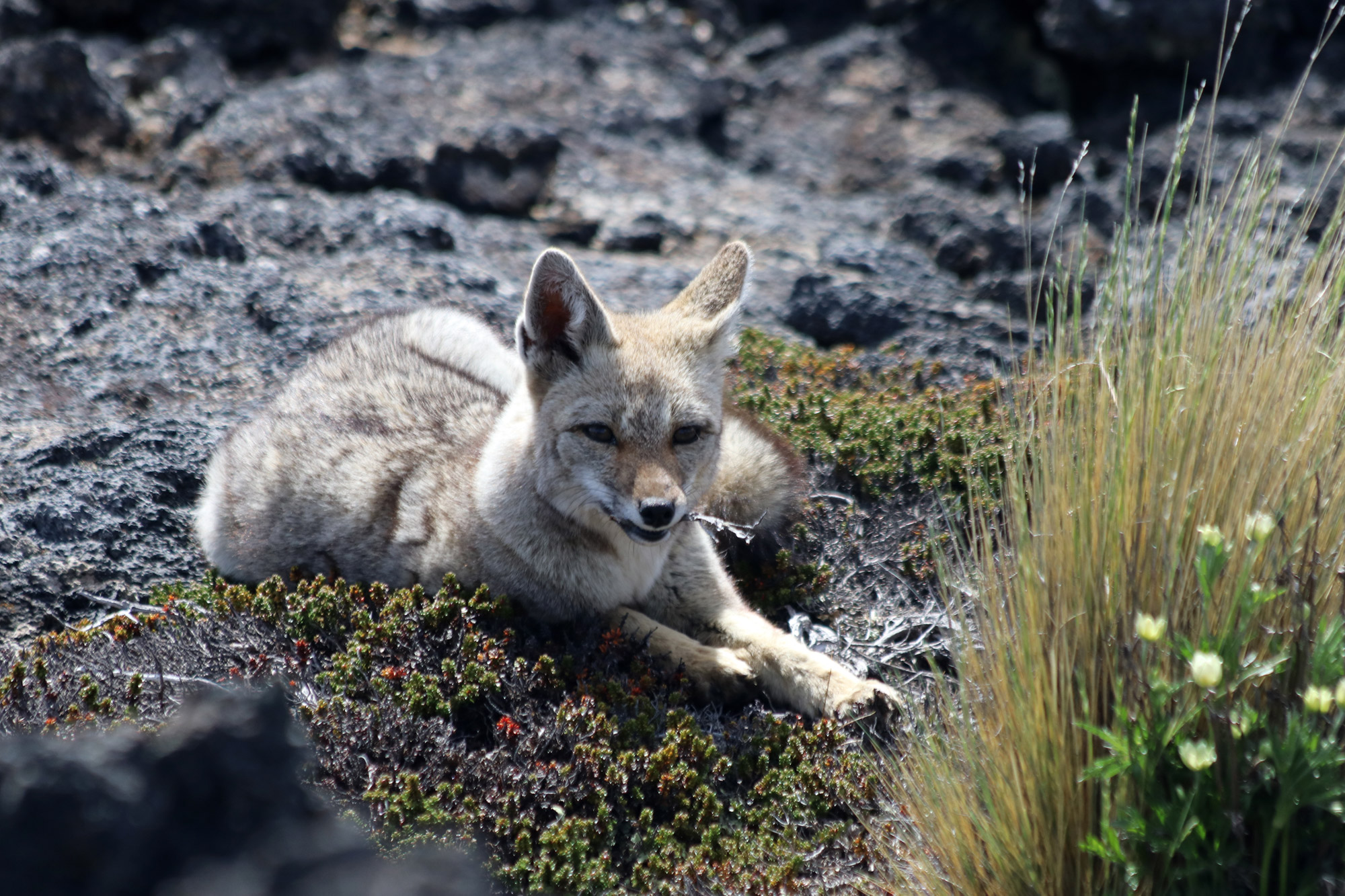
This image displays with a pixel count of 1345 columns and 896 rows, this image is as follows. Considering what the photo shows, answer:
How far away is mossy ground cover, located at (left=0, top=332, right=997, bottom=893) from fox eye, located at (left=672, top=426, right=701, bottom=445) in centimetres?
85

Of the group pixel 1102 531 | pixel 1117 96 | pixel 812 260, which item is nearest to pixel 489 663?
pixel 1102 531

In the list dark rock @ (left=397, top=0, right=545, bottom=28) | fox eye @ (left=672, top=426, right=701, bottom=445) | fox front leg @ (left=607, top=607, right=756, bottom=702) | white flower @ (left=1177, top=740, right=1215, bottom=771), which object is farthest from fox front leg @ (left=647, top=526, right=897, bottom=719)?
dark rock @ (left=397, top=0, right=545, bottom=28)

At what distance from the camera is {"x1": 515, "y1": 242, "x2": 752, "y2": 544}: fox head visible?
4152 mm

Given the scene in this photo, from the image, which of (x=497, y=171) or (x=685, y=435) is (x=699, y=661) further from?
(x=497, y=171)

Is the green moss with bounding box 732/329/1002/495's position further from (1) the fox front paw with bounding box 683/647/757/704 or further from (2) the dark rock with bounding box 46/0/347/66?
(2) the dark rock with bounding box 46/0/347/66

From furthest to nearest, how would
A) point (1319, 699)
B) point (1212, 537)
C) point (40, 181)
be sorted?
point (40, 181) → point (1212, 537) → point (1319, 699)

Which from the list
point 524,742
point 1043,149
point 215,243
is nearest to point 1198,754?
point 524,742

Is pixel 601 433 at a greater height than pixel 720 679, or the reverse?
pixel 601 433

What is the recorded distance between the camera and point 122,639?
4199 mm

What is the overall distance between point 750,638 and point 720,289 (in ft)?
5.27

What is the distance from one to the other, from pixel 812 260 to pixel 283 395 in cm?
523

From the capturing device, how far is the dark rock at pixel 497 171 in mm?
9242

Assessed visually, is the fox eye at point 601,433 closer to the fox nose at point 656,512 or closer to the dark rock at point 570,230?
the fox nose at point 656,512

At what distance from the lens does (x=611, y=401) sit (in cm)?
423
